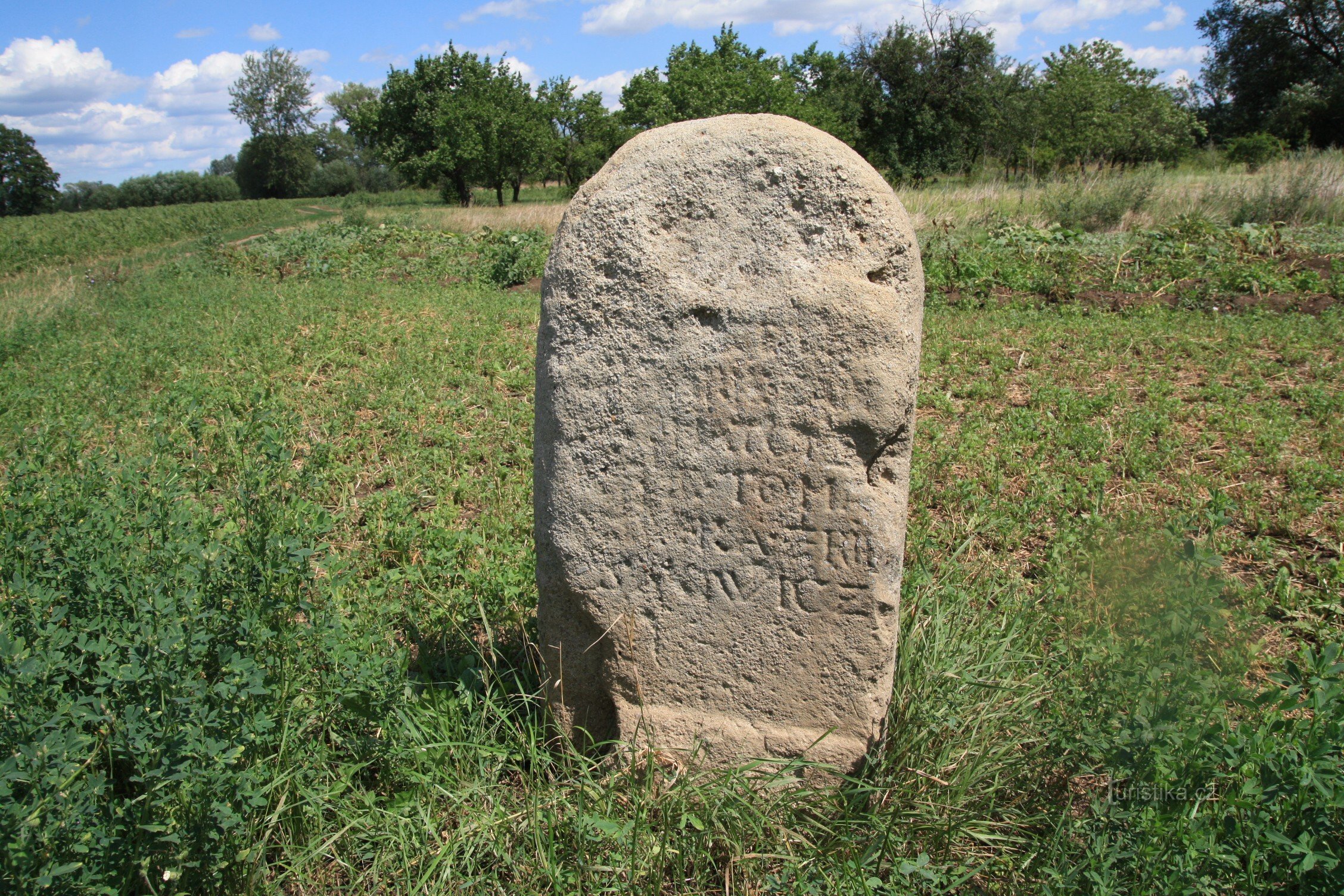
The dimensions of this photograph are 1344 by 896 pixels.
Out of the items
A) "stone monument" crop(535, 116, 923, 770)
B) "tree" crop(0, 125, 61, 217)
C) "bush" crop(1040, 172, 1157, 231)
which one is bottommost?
"stone monument" crop(535, 116, 923, 770)

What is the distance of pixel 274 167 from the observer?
61156mm

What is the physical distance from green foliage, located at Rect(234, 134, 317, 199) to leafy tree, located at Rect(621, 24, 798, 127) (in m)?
36.7

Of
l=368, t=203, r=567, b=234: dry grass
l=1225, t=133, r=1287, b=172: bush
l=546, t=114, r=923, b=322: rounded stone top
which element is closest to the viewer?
l=546, t=114, r=923, b=322: rounded stone top

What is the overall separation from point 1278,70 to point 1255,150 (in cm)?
1010

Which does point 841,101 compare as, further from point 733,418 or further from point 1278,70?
point 733,418

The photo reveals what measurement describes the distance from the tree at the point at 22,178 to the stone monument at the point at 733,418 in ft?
168

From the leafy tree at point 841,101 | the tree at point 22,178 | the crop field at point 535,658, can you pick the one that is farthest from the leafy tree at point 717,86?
the tree at point 22,178

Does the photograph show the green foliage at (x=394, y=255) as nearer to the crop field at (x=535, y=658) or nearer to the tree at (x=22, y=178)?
the crop field at (x=535, y=658)

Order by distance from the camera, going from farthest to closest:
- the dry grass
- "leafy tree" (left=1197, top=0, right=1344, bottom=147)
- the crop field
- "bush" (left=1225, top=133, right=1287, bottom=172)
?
"leafy tree" (left=1197, top=0, right=1344, bottom=147), "bush" (left=1225, top=133, right=1287, bottom=172), the dry grass, the crop field

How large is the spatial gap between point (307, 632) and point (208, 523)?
2.41ft

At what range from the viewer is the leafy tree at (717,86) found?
29.7 m

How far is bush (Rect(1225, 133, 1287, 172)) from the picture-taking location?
21.3m

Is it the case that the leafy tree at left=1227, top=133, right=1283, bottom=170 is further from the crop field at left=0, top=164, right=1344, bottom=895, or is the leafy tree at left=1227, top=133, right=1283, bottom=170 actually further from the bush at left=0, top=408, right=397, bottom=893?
the bush at left=0, top=408, right=397, bottom=893

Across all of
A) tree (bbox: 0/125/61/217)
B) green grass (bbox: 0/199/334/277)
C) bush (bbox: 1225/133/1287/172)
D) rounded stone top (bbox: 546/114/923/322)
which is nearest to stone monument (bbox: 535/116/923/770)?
rounded stone top (bbox: 546/114/923/322)
